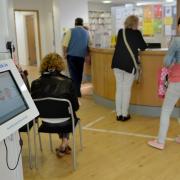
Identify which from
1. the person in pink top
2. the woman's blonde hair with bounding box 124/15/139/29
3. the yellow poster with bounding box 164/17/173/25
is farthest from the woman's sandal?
the yellow poster with bounding box 164/17/173/25

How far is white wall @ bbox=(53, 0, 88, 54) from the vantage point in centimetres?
870

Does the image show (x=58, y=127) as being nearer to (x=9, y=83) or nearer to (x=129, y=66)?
(x=9, y=83)

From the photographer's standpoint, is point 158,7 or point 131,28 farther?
point 158,7

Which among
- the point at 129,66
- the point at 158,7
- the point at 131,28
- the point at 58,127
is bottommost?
the point at 58,127

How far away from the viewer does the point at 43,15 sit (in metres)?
9.98

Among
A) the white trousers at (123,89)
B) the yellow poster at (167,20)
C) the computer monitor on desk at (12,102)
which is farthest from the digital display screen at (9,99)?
A: the yellow poster at (167,20)

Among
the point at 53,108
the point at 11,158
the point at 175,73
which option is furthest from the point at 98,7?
the point at 11,158

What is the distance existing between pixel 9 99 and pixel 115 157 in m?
1.78

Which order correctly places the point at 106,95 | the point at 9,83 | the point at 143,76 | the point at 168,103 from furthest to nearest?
the point at 106,95 < the point at 143,76 < the point at 168,103 < the point at 9,83

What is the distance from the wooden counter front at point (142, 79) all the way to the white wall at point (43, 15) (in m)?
4.69

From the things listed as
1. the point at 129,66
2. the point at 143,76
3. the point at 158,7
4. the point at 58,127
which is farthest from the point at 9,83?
the point at 158,7

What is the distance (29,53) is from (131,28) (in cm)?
811

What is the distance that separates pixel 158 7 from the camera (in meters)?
9.23

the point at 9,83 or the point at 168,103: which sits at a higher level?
the point at 9,83
